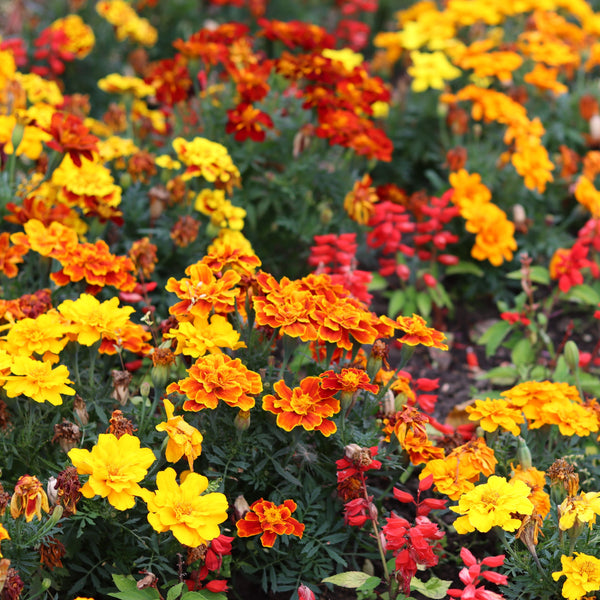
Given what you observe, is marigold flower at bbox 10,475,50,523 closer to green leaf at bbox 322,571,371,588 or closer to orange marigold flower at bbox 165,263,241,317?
orange marigold flower at bbox 165,263,241,317

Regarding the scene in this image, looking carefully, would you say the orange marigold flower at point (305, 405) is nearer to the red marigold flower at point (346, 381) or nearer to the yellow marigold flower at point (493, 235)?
the red marigold flower at point (346, 381)

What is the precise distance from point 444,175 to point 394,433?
2397mm

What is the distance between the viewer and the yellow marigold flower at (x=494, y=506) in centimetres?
204

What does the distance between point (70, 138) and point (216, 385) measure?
1186 millimetres

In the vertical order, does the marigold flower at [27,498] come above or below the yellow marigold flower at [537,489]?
above

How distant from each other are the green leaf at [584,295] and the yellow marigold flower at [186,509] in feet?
7.28

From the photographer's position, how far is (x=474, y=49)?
415 cm

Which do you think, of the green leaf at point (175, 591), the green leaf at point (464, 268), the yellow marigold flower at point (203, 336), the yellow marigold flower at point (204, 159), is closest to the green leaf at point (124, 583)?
the green leaf at point (175, 591)

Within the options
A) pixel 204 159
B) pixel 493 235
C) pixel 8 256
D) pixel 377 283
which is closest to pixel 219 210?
pixel 204 159

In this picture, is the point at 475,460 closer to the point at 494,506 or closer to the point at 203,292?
the point at 494,506

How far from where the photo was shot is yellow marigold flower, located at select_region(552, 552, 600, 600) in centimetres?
199

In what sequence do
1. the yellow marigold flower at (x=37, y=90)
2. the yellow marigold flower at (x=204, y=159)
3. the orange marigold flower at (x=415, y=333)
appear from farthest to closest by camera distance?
1. the yellow marigold flower at (x=37, y=90)
2. the yellow marigold flower at (x=204, y=159)
3. the orange marigold flower at (x=415, y=333)

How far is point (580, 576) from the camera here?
200 centimetres

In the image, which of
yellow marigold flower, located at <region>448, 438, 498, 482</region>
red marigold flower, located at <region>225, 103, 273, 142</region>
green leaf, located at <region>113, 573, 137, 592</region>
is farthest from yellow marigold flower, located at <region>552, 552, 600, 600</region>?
red marigold flower, located at <region>225, 103, 273, 142</region>
